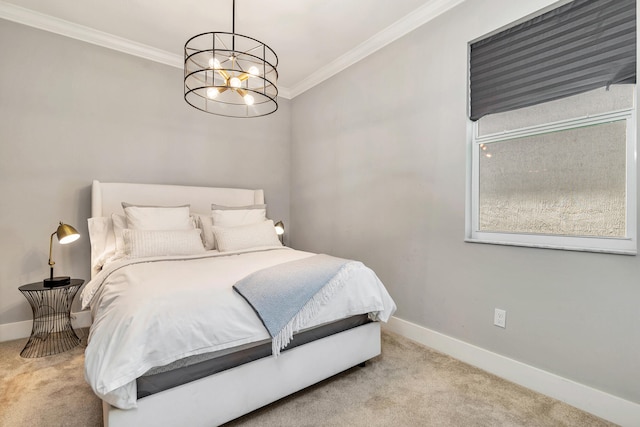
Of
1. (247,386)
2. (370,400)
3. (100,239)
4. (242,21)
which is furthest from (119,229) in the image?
(370,400)

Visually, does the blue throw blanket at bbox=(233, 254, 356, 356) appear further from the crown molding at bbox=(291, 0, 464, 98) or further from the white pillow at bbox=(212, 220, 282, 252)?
the crown molding at bbox=(291, 0, 464, 98)

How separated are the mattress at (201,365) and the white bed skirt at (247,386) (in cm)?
3

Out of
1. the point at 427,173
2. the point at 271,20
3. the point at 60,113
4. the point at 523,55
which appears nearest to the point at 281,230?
the point at 427,173

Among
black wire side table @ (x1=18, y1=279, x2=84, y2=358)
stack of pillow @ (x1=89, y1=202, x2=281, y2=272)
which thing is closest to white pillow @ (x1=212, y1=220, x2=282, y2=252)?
stack of pillow @ (x1=89, y1=202, x2=281, y2=272)

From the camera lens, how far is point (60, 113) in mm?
2826

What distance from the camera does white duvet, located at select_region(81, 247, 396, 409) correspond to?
49.4 inches

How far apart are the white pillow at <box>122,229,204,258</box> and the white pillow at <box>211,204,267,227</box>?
0.40m

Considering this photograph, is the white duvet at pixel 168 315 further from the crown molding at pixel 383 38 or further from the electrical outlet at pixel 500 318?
the crown molding at pixel 383 38

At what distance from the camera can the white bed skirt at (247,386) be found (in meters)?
1.33

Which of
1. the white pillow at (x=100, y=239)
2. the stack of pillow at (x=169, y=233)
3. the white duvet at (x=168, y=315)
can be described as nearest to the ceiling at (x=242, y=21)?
A: the stack of pillow at (x=169, y=233)

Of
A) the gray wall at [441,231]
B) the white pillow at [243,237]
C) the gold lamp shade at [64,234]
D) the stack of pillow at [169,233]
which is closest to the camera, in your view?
the gray wall at [441,231]

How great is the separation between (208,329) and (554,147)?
89.1 inches

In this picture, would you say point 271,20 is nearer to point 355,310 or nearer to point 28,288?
point 355,310

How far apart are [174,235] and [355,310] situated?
64.6 inches
